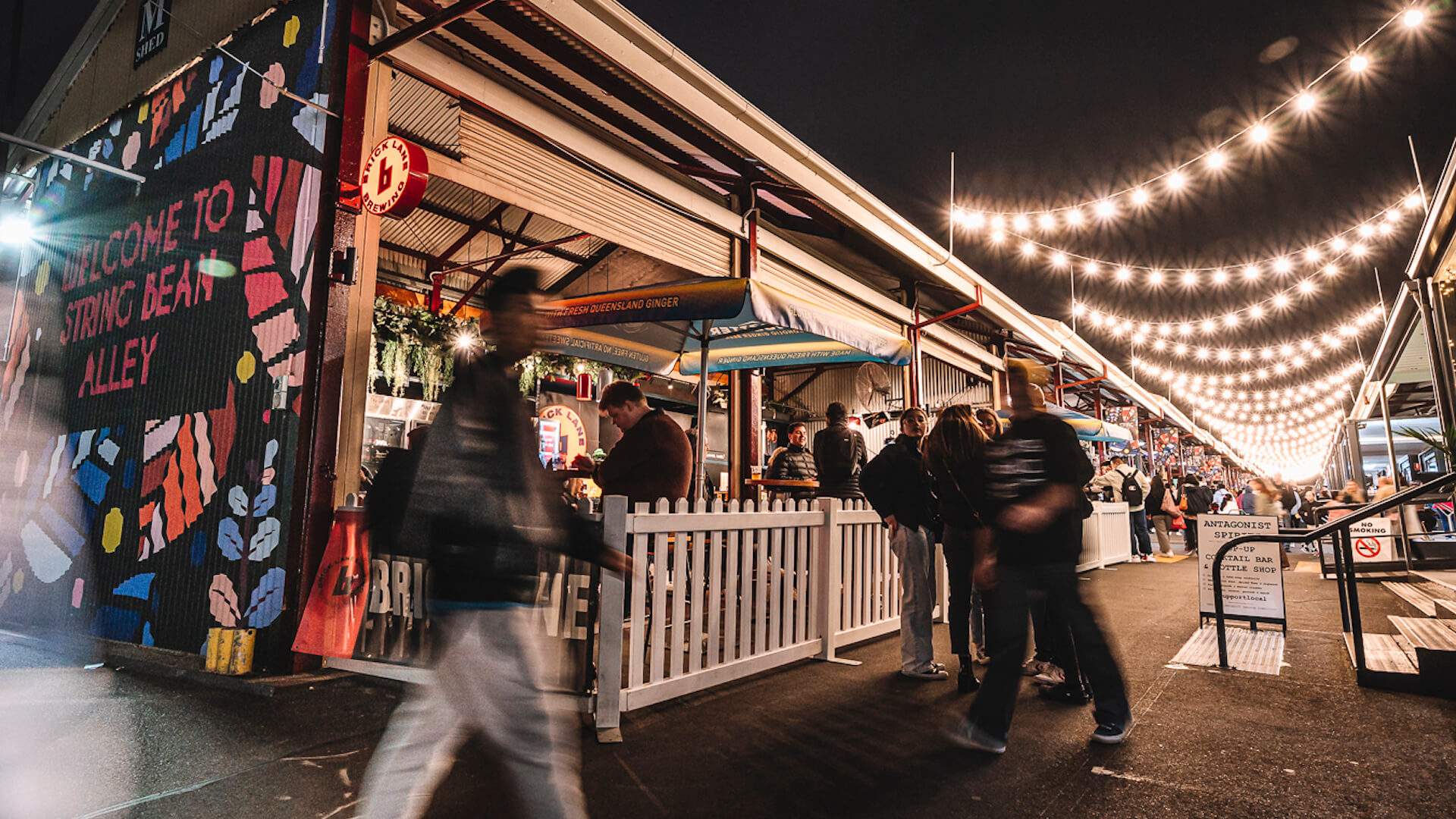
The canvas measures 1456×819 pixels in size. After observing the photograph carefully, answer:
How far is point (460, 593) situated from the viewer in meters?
1.87

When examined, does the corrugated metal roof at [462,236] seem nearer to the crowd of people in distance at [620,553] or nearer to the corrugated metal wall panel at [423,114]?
the corrugated metal wall panel at [423,114]

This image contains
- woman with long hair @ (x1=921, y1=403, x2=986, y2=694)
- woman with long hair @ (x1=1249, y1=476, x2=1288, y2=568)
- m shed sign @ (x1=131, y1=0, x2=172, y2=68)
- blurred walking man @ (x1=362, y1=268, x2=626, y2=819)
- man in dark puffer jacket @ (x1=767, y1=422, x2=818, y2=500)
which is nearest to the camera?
blurred walking man @ (x1=362, y1=268, x2=626, y2=819)

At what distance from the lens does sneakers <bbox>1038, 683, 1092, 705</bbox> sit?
4160 millimetres

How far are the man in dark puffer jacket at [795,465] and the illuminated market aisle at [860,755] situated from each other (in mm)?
2999

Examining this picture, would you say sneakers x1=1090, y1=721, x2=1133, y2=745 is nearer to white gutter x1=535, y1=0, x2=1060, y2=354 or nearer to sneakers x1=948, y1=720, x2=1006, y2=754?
sneakers x1=948, y1=720, x2=1006, y2=754

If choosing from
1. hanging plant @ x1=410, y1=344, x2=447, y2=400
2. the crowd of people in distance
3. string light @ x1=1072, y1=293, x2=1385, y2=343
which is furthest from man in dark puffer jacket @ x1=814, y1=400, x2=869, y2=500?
string light @ x1=1072, y1=293, x2=1385, y2=343

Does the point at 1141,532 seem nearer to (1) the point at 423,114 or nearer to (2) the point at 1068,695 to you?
(2) the point at 1068,695

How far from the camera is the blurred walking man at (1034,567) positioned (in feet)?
10.9

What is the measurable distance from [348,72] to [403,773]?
507 centimetres

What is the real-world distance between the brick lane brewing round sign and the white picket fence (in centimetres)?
262

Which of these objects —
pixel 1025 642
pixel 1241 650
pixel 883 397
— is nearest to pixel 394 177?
pixel 1025 642

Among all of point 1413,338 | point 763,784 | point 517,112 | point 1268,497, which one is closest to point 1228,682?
point 763,784

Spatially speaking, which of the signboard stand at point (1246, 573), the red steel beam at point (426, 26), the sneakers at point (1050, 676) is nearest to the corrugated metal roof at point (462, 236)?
the red steel beam at point (426, 26)

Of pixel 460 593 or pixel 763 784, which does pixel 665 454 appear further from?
pixel 460 593
